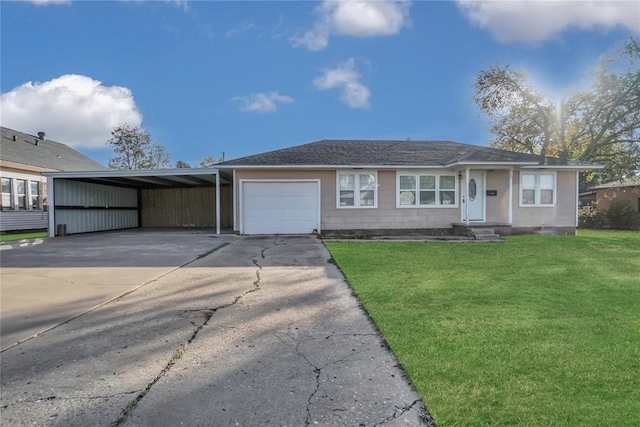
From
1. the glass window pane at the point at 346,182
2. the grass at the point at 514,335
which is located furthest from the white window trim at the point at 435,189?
the grass at the point at 514,335

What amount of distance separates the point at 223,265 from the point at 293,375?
5.32m

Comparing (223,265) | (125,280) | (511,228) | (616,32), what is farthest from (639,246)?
(616,32)

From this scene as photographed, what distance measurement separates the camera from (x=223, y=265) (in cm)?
786

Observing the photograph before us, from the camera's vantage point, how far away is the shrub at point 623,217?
69.4ft

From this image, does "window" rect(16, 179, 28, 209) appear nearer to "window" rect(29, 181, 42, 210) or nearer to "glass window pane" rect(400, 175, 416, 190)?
"window" rect(29, 181, 42, 210)

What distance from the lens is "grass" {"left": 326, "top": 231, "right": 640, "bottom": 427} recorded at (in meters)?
2.36

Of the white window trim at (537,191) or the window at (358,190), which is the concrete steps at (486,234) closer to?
the white window trim at (537,191)

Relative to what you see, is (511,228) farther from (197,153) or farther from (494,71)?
(197,153)

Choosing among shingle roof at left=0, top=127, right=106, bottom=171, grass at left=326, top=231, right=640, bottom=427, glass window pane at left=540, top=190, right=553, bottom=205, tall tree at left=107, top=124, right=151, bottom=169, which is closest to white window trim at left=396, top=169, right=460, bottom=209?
glass window pane at left=540, top=190, right=553, bottom=205

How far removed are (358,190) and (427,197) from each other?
272 cm

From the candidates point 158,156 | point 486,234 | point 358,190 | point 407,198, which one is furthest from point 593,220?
point 158,156

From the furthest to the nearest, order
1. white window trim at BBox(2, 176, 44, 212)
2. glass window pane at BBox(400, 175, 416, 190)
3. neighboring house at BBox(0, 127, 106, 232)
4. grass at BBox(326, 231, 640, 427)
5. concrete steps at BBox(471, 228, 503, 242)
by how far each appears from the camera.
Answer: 1. white window trim at BBox(2, 176, 44, 212)
2. neighboring house at BBox(0, 127, 106, 232)
3. glass window pane at BBox(400, 175, 416, 190)
4. concrete steps at BBox(471, 228, 503, 242)
5. grass at BBox(326, 231, 640, 427)

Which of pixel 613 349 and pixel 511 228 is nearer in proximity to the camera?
pixel 613 349

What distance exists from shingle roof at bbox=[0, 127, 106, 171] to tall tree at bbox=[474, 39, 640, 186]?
2803cm
